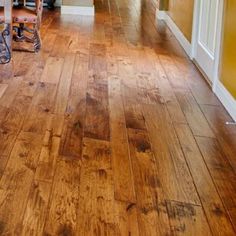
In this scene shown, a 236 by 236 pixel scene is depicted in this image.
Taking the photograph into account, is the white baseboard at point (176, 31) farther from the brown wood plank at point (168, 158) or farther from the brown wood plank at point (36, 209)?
the brown wood plank at point (36, 209)

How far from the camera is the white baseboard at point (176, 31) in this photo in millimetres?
5189

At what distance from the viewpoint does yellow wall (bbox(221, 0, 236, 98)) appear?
11.4 ft

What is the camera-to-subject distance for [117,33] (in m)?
6.09

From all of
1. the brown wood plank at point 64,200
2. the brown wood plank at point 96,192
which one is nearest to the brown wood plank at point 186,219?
the brown wood plank at point 96,192

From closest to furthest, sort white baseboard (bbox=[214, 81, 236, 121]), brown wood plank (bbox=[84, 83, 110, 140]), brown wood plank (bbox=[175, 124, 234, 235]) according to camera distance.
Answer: brown wood plank (bbox=[175, 124, 234, 235]) < brown wood plank (bbox=[84, 83, 110, 140]) < white baseboard (bbox=[214, 81, 236, 121])

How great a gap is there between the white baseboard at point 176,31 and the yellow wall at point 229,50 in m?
1.32

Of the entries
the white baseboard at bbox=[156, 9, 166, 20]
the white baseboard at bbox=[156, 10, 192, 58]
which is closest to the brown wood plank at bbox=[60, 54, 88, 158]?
the white baseboard at bbox=[156, 10, 192, 58]

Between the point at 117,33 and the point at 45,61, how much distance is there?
1.77 metres

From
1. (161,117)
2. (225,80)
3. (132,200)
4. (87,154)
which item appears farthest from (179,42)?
(132,200)

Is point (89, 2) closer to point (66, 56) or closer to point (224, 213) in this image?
point (66, 56)

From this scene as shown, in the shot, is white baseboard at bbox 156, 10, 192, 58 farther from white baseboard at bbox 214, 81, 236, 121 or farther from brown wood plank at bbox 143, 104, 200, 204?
brown wood plank at bbox 143, 104, 200, 204

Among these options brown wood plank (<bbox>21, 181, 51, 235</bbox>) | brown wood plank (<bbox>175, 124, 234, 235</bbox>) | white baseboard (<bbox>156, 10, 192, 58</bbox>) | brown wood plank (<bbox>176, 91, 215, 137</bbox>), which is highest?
white baseboard (<bbox>156, 10, 192, 58</bbox>)

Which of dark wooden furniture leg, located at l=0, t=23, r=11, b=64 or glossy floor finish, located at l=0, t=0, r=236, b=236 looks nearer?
glossy floor finish, located at l=0, t=0, r=236, b=236

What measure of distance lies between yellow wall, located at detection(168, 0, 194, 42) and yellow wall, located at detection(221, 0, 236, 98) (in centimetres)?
146
